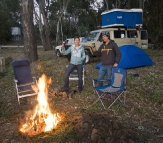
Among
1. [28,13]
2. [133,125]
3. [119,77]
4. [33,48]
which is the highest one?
[28,13]

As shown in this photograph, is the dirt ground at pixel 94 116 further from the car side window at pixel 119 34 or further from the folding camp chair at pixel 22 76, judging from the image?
the car side window at pixel 119 34

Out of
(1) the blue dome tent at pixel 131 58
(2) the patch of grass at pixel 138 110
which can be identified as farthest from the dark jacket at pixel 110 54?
(1) the blue dome tent at pixel 131 58

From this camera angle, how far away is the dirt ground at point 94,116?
328 centimetres

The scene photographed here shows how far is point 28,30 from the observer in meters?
10.3

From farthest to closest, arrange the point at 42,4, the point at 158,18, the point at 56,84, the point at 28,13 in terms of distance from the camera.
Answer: the point at 42,4, the point at 158,18, the point at 28,13, the point at 56,84

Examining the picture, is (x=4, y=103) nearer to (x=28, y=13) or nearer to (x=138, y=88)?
(x=138, y=88)

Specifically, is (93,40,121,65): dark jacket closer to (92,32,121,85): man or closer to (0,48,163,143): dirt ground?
(92,32,121,85): man

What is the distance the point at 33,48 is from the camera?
34.8 ft

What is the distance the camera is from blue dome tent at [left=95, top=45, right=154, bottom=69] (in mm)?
8633

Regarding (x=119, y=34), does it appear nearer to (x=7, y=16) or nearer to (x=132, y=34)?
(x=132, y=34)

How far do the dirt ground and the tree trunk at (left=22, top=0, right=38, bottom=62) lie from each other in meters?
3.56

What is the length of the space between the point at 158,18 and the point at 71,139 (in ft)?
51.5

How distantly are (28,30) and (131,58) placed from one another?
542 cm

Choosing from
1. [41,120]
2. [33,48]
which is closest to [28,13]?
[33,48]
